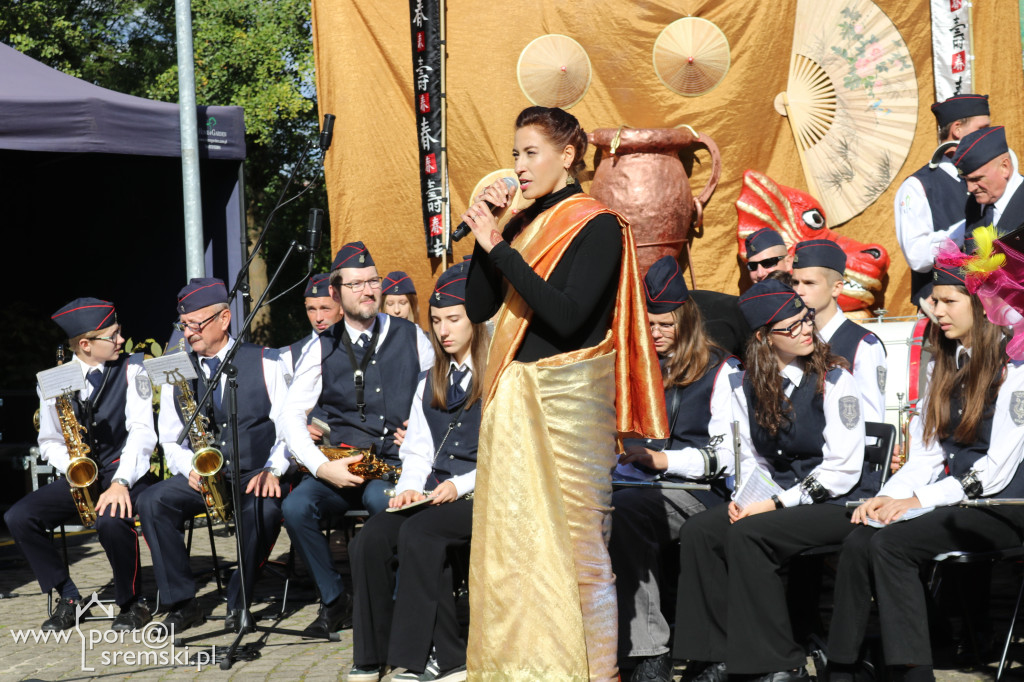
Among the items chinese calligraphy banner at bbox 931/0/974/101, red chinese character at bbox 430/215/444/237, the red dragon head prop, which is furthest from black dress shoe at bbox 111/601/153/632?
chinese calligraphy banner at bbox 931/0/974/101

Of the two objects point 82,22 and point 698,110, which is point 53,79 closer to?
point 698,110

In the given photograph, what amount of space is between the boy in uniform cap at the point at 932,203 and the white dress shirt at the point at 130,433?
150 inches

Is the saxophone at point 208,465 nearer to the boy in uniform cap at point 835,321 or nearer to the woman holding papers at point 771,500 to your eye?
the woman holding papers at point 771,500

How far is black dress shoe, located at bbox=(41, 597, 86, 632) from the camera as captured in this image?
532 centimetres

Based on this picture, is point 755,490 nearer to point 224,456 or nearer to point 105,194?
point 224,456

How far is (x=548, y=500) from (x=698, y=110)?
6.95 m

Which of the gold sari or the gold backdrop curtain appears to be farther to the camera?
the gold backdrop curtain

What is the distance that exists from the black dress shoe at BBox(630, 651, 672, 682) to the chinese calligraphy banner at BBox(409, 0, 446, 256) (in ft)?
20.3

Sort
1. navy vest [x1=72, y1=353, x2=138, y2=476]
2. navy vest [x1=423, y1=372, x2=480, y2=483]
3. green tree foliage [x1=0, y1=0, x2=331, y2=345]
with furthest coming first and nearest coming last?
1. green tree foliage [x1=0, y1=0, x2=331, y2=345]
2. navy vest [x1=72, y1=353, x2=138, y2=476]
3. navy vest [x1=423, y1=372, x2=480, y2=483]

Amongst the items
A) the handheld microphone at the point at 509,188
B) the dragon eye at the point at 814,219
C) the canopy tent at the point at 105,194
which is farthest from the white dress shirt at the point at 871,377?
the canopy tent at the point at 105,194

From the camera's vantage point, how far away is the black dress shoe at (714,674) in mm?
3984

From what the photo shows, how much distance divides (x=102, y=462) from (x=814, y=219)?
565 cm

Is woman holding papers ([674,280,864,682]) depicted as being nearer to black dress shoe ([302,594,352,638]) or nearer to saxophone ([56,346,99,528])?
black dress shoe ([302,594,352,638])

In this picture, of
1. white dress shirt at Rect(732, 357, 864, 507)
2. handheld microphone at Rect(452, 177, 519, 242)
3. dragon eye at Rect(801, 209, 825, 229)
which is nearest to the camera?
handheld microphone at Rect(452, 177, 519, 242)
